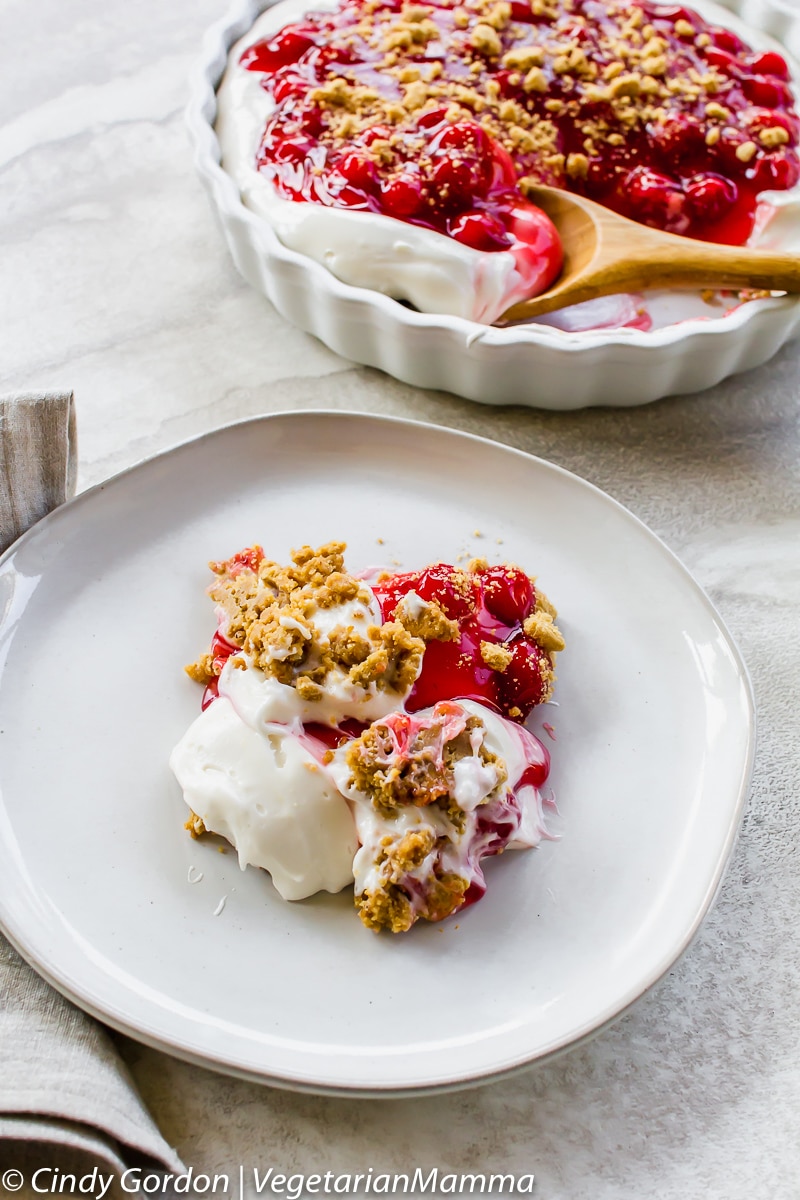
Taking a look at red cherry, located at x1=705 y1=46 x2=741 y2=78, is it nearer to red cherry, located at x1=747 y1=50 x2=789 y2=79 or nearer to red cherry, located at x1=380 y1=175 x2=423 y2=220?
red cherry, located at x1=747 y1=50 x2=789 y2=79

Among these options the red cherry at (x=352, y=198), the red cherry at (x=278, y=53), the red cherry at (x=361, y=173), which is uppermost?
the red cherry at (x=278, y=53)

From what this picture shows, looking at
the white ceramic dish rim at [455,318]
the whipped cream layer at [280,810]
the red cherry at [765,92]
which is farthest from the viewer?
the red cherry at [765,92]

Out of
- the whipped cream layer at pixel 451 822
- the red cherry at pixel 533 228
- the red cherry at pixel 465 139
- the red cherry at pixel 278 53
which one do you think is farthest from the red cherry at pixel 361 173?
the whipped cream layer at pixel 451 822

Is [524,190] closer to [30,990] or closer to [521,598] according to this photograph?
[521,598]

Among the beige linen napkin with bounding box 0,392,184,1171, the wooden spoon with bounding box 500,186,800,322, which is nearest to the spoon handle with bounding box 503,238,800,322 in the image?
the wooden spoon with bounding box 500,186,800,322

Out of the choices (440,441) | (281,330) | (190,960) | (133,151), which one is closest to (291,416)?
(440,441)

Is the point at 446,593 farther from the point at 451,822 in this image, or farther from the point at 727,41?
the point at 727,41

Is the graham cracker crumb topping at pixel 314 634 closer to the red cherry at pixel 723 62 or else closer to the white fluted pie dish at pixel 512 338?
the white fluted pie dish at pixel 512 338
